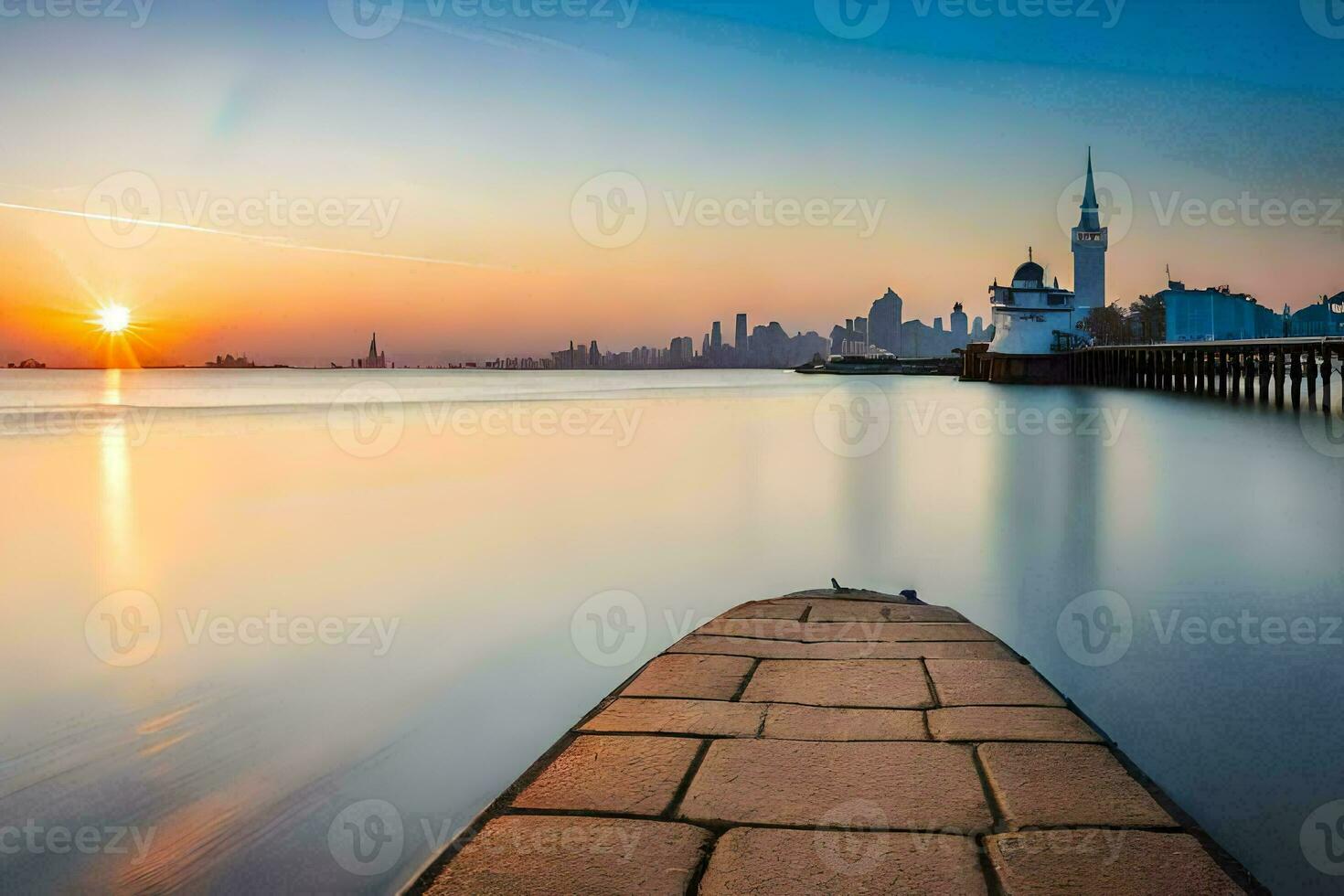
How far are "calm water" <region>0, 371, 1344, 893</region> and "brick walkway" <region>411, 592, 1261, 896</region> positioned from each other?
30.6 inches

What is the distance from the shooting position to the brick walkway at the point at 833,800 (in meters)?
2.31

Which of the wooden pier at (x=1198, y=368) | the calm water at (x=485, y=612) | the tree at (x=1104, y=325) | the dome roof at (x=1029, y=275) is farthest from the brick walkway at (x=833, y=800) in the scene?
the tree at (x=1104, y=325)

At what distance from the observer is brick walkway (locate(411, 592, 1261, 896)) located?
2.31 meters

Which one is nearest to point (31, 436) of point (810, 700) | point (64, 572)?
point (64, 572)

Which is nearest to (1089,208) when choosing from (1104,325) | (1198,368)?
(1104,325)

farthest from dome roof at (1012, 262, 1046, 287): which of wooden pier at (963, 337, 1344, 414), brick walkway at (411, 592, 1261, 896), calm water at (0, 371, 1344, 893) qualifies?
brick walkway at (411, 592, 1261, 896)

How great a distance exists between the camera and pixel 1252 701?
4738 millimetres

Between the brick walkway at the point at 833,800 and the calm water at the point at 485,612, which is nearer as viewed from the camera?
the brick walkway at the point at 833,800

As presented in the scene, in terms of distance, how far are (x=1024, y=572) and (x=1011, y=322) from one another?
2685 inches

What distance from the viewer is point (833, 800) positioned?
107 inches

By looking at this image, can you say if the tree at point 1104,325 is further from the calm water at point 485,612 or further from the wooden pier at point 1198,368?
the calm water at point 485,612

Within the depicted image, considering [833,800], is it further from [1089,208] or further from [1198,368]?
[1089,208]

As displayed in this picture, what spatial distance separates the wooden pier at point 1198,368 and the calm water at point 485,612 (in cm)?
2313

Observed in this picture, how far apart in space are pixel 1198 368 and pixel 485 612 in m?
51.9
